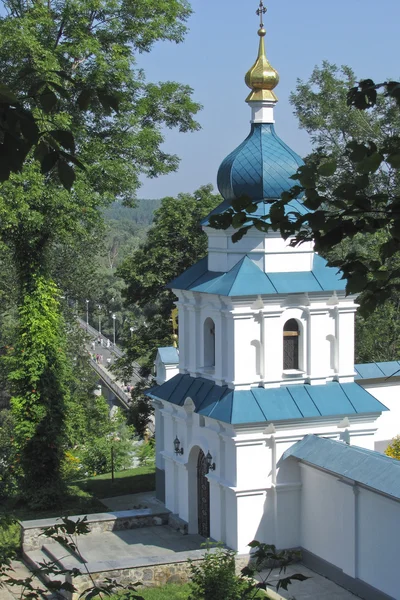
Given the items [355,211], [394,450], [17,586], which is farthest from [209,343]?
[355,211]

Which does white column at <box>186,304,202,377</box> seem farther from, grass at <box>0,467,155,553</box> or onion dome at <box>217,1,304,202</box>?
grass at <box>0,467,155,553</box>

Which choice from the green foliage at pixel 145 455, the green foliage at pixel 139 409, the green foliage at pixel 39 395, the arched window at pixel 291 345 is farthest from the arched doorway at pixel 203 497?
the green foliage at pixel 139 409

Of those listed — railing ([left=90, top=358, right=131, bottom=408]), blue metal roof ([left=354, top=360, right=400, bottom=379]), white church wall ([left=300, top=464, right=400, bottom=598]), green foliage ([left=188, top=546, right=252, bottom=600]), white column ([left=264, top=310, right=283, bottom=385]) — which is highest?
white column ([left=264, top=310, right=283, bottom=385])

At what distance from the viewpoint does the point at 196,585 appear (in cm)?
1177

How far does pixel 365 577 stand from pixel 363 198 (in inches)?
340

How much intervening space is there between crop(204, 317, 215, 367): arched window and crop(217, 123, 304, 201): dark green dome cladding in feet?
6.51

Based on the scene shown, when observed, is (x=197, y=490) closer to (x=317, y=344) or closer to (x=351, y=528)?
(x=317, y=344)

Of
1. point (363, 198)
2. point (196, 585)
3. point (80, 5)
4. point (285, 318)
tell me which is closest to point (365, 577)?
point (196, 585)

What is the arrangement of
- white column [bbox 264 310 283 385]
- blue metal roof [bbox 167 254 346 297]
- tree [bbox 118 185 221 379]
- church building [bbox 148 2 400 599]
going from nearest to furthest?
1. church building [bbox 148 2 400 599]
2. blue metal roof [bbox 167 254 346 297]
3. white column [bbox 264 310 283 385]
4. tree [bbox 118 185 221 379]

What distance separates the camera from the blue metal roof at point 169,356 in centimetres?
1655

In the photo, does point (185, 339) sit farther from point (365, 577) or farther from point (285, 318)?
point (365, 577)

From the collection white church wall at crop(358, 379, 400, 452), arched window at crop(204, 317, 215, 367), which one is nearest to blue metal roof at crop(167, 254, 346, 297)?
arched window at crop(204, 317, 215, 367)

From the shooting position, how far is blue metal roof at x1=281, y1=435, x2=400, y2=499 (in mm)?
11227

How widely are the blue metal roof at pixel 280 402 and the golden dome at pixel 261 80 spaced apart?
4274mm
